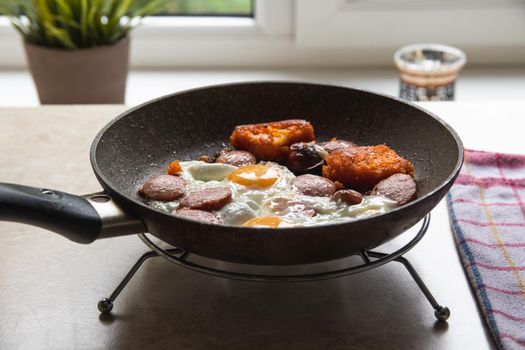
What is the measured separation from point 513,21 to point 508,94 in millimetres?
223

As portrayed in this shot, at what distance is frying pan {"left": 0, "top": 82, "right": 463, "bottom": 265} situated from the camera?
0.83m

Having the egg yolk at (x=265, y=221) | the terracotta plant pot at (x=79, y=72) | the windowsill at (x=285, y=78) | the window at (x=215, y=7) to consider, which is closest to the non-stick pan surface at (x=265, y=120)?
the egg yolk at (x=265, y=221)

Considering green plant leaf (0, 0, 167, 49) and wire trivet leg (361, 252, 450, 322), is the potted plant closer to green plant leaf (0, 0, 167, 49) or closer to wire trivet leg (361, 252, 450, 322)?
green plant leaf (0, 0, 167, 49)

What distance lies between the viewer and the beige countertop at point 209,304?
914 millimetres

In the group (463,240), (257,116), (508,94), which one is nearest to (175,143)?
(257,116)

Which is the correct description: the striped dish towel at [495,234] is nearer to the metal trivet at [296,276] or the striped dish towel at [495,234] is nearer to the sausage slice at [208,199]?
the metal trivet at [296,276]

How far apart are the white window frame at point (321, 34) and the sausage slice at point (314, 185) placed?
3.70ft

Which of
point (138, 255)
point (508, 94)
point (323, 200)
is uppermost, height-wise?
point (323, 200)

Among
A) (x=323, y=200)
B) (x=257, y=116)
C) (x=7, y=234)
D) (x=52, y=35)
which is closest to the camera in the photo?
(x=323, y=200)

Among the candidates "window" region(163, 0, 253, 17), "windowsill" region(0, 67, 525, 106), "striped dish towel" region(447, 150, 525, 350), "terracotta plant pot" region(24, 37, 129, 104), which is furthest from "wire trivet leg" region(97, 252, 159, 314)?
"window" region(163, 0, 253, 17)

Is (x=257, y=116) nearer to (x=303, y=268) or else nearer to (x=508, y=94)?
(x=303, y=268)

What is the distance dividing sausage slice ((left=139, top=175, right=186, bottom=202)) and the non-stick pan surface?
2 cm

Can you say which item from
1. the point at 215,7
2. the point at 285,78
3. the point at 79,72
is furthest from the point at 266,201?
the point at 215,7

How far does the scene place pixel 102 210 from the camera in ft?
2.91
